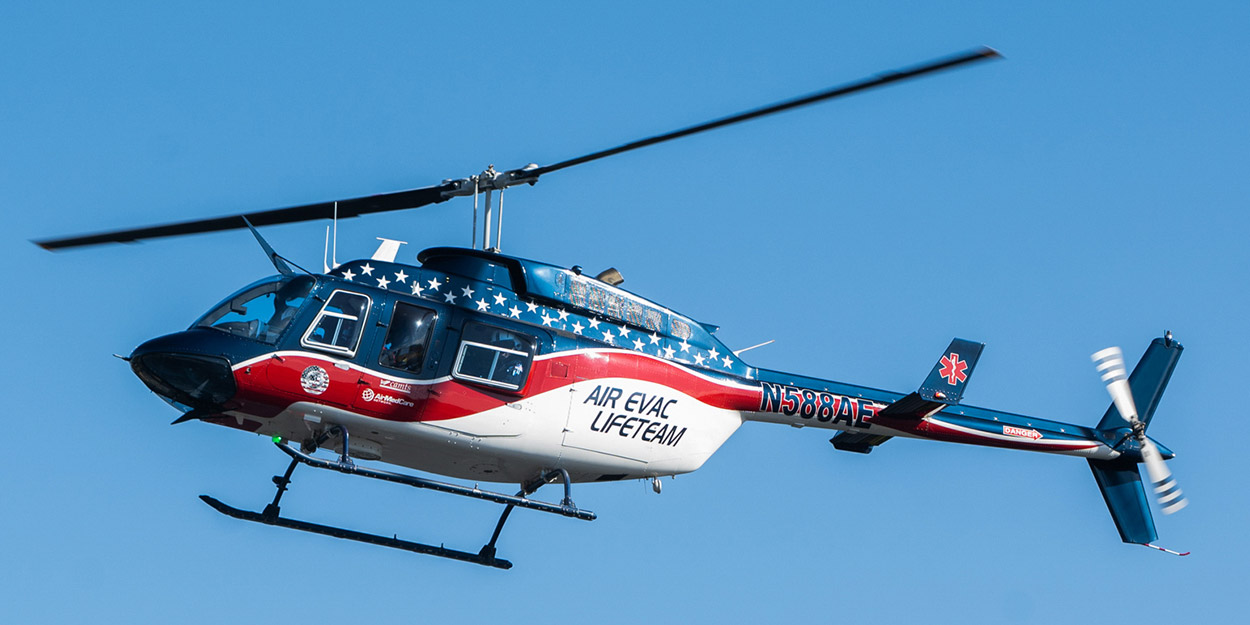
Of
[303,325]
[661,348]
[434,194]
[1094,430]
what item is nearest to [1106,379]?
[1094,430]

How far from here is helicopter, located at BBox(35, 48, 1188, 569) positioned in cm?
1578

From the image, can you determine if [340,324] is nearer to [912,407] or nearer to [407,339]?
[407,339]

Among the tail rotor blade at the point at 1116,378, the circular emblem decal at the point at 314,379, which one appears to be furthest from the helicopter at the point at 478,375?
the tail rotor blade at the point at 1116,378

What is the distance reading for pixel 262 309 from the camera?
1595 centimetres

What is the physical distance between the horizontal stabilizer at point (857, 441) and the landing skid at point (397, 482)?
445 cm

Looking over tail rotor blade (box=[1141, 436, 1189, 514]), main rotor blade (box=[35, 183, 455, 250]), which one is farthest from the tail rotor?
main rotor blade (box=[35, 183, 455, 250])

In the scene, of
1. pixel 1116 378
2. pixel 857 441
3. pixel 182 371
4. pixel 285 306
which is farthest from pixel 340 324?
pixel 1116 378

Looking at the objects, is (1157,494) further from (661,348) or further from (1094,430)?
(661,348)

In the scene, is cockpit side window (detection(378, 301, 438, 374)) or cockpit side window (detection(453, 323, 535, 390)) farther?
cockpit side window (detection(453, 323, 535, 390))

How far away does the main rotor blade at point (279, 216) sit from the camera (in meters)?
16.5

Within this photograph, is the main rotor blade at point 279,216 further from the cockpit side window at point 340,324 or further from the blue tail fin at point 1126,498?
the blue tail fin at point 1126,498

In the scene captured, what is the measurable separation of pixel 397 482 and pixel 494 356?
1810 mm

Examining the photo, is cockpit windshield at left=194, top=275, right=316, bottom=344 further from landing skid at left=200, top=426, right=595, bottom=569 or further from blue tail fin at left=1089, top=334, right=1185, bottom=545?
blue tail fin at left=1089, top=334, right=1185, bottom=545

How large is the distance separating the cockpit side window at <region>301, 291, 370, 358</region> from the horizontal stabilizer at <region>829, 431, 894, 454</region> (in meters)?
6.89
